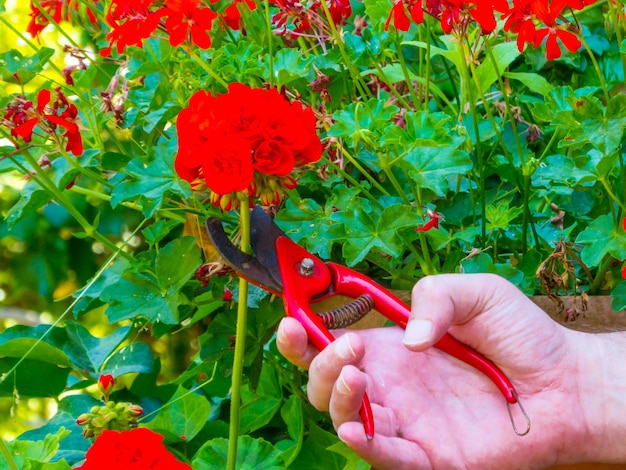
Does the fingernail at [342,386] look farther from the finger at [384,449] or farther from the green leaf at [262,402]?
the green leaf at [262,402]

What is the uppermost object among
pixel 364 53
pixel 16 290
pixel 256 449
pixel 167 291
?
pixel 364 53

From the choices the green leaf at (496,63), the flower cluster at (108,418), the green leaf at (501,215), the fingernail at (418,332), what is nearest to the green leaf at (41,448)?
the flower cluster at (108,418)

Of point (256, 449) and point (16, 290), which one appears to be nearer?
point (256, 449)

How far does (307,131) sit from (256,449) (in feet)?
1.20

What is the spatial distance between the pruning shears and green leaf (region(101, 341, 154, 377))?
0.39 meters

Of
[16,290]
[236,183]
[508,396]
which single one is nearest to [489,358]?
[508,396]

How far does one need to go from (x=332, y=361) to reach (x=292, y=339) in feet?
0.15

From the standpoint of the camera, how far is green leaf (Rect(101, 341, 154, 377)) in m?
1.19

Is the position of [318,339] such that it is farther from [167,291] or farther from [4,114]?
[4,114]

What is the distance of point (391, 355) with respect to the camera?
0.93 metres

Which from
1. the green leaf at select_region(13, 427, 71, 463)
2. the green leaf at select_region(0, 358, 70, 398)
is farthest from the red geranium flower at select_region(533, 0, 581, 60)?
the green leaf at select_region(0, 358, 70, 398)

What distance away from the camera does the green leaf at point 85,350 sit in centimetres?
123

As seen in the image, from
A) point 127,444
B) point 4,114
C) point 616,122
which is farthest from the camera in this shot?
point 4,114

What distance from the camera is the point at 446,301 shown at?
83cm
